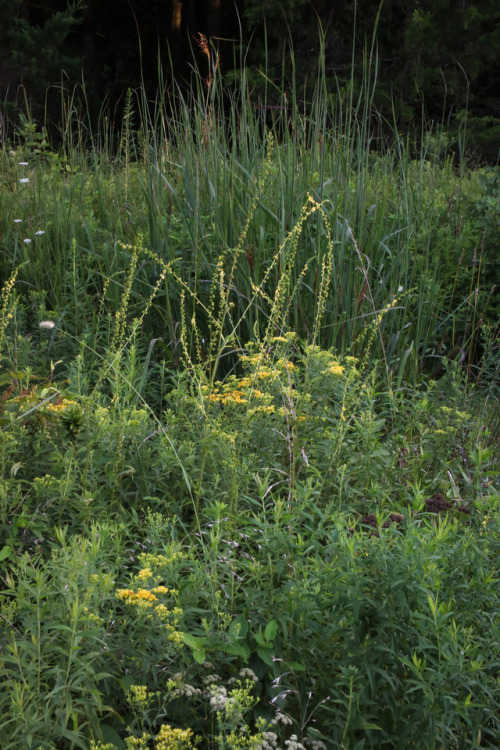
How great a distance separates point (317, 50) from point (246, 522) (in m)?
13.6

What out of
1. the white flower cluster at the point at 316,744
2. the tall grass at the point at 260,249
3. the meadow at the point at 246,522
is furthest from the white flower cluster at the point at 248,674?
the tall grass at the point at 260,249

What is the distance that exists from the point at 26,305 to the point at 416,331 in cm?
218

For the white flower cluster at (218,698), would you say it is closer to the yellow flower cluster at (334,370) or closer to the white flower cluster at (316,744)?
the white flower cluster at (316,744)

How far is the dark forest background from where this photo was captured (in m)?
13.8

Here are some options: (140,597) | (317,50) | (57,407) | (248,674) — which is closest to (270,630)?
(248,674)

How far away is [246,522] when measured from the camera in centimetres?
213

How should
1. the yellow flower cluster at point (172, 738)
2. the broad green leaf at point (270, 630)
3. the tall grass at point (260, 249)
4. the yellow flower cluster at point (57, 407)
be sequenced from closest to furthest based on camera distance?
the yellow flower cluster at point (172, 738) < the broad green leaf at point (270, 630) < the yellow flower cluster at point (57, 407) < the tall grass at point (260, 249)

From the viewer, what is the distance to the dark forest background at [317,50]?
13.8 meters

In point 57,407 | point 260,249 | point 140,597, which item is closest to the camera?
point 140,597

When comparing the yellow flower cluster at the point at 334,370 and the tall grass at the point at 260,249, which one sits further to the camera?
the tall grass at the point at 260,249

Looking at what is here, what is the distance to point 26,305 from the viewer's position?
4.29 metres

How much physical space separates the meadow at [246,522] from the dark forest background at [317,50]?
9.30 metres

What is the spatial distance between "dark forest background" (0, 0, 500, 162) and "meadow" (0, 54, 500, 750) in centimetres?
930

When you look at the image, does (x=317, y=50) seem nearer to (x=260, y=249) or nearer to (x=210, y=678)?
(x=260, y=249)
